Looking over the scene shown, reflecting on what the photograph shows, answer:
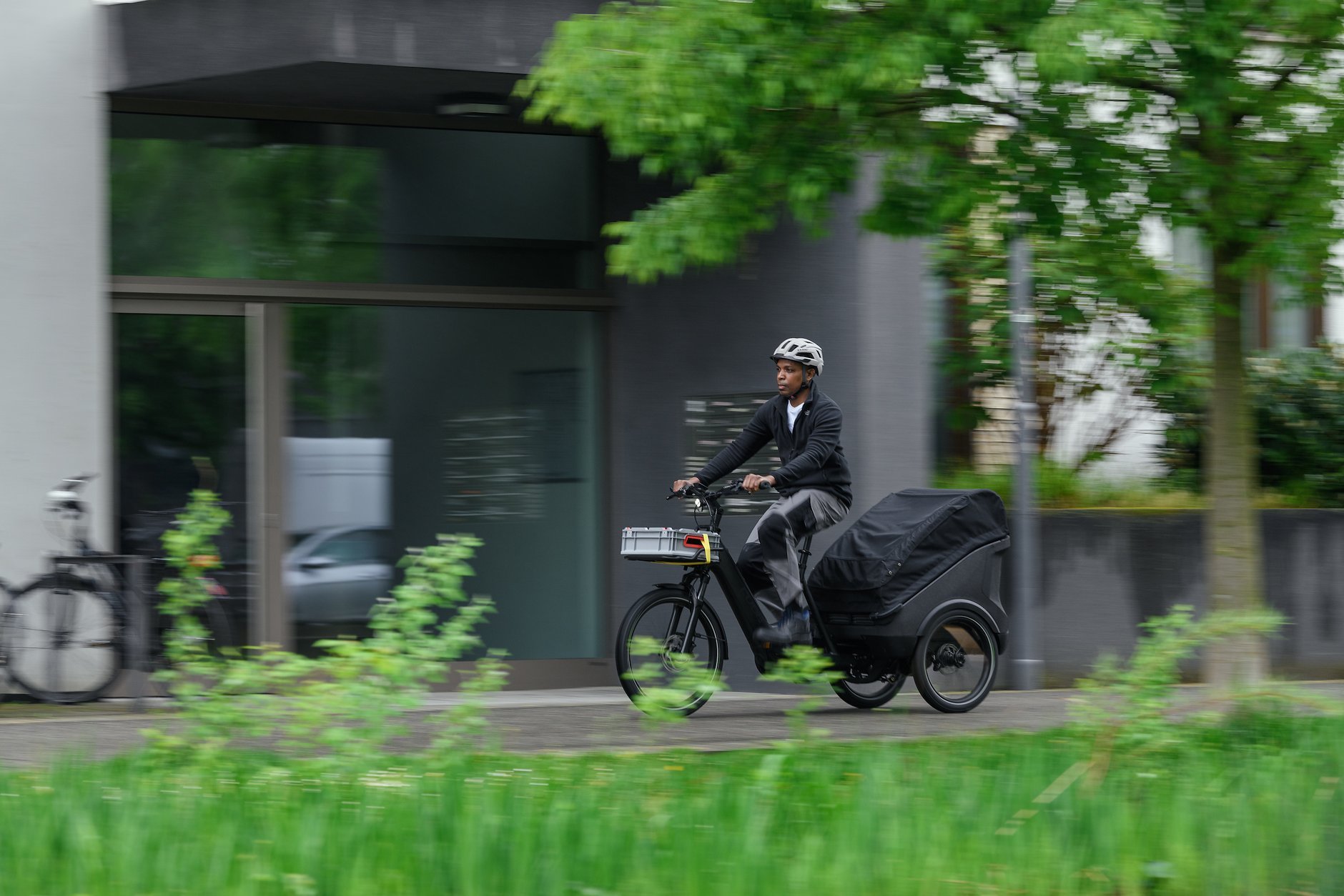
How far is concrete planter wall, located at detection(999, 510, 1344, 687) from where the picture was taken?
10703 millimetres

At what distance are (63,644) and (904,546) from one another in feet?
15.6

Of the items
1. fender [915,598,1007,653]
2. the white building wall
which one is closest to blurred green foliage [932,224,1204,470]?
fender [915,598,1007,653]

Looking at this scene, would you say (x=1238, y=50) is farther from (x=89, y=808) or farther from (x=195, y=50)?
(x=195, y=50)

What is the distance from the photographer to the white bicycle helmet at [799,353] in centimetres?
862

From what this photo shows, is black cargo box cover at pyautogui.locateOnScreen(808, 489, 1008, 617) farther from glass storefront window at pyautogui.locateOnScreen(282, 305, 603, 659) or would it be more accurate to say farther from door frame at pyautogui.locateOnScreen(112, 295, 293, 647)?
door frame at pyautogui.locateOnScreen(112, 295, 293, 647)

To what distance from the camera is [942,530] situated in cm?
897

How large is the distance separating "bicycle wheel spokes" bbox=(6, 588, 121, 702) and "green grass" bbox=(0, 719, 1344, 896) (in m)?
4.31

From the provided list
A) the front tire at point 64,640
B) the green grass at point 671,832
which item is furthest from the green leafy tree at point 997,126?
the front tire at point 64,640

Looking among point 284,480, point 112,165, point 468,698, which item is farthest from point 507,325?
point 468,698

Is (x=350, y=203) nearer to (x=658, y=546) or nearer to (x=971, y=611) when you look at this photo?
(x=658, y=546)

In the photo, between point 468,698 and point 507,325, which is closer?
point 468,698

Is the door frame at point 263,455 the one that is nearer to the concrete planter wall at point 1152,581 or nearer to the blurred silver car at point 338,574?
the blurred silver car at point 338,574

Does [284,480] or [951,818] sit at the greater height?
[284,480]

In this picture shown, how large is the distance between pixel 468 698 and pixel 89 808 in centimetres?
140
